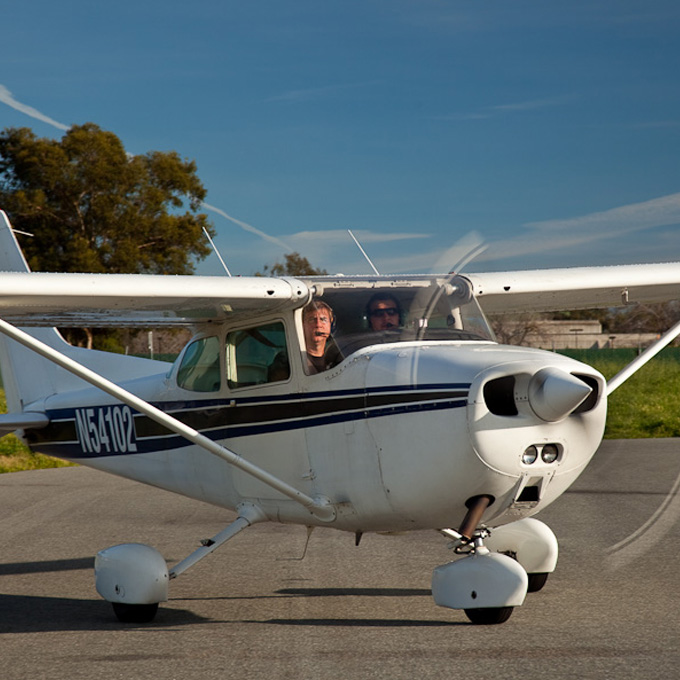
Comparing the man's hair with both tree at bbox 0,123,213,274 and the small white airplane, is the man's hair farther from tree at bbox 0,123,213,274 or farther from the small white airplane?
tree at bbox 0,123,213,274

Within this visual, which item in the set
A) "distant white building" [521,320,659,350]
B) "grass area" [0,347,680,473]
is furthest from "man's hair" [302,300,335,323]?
"distant white building" [521,320,659,350]

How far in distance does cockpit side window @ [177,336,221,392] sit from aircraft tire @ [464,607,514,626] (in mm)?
2429

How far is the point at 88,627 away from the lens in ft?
20.7

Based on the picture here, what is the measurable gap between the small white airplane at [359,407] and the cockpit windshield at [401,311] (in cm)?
1

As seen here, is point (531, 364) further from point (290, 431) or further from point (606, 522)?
point (606, 522)

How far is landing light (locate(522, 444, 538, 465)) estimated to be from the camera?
5531mm

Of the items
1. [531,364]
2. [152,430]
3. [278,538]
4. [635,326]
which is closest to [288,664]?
[531,364]

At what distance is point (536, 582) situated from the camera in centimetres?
705

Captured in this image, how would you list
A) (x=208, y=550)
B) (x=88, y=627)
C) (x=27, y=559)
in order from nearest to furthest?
(x=88, y=627) < (x=208, y=550) < (x=27, y=559)

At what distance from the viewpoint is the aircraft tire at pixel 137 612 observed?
645 centimetres

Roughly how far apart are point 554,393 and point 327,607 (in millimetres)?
2390

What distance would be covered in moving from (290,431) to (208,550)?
1021 mm

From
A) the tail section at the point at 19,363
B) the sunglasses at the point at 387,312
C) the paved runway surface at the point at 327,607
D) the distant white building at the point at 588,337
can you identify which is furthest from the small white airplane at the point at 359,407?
the distant white building at the point at 588,337

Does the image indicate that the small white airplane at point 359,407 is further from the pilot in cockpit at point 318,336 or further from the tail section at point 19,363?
the tail section at point 19,363
